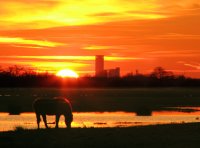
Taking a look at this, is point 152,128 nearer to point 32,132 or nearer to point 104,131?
point 104,131

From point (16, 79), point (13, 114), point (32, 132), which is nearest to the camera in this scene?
point (32, 132)

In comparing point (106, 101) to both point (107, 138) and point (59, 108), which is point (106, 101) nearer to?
point (59, 108)

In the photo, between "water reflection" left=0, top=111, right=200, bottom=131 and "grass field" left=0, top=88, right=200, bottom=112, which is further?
"grass field" left=0, top=88, right=200, bottom=112

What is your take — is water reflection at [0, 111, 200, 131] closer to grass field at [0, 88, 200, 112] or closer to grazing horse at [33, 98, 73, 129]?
grazing horse at [33, 98, 73, 129]

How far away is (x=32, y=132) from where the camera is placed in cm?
2473

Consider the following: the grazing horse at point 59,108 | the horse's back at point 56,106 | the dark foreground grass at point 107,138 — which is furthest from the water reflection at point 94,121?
the dark foreground grass at point 107,138

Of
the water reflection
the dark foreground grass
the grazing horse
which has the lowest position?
the water reflection

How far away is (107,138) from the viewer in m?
22.7

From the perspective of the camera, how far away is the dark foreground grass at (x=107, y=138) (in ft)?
69.2

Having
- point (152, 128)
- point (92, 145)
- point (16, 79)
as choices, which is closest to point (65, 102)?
point (152, 128)

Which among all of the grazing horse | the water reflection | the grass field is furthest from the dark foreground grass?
the grass field

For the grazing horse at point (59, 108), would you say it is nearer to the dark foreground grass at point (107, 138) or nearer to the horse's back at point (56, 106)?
the horse's back at point (56, 106)

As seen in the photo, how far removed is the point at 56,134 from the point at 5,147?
11.9ft

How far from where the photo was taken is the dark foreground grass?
21.1 metres
